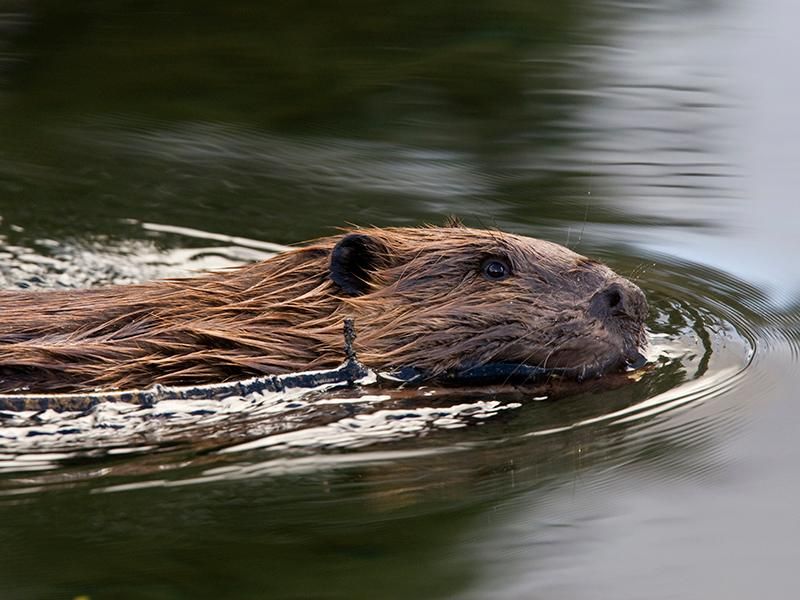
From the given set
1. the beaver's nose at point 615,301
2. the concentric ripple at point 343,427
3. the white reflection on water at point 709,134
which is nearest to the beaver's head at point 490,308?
the beaver's nose at point 615,301

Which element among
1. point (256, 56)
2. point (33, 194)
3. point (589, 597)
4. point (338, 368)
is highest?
point (256, 56)

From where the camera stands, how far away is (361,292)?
494 cm

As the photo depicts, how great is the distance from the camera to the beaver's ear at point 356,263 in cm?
490

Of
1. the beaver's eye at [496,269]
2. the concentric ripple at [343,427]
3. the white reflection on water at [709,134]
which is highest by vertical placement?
the white reflection on water at [709,134]

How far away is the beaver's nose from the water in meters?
0.27

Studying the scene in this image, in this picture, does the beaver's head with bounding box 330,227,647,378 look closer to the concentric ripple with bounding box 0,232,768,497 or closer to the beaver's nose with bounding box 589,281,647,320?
the beaver's nose with bounding box 589,281,647,320

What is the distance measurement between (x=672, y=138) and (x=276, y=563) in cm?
440

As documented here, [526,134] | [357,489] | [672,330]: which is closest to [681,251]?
[672,330]

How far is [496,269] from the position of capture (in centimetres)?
484

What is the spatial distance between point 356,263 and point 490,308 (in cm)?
51

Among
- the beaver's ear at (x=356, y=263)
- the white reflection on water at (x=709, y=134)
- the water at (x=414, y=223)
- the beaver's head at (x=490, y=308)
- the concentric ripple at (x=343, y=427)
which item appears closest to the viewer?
the water at (x=414, y=223)

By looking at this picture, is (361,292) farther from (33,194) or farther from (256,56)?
(256,56)

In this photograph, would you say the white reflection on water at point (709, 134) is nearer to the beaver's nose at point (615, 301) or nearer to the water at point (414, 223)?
the water at point (414, 223)

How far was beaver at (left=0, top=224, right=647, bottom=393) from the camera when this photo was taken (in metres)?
4.64
